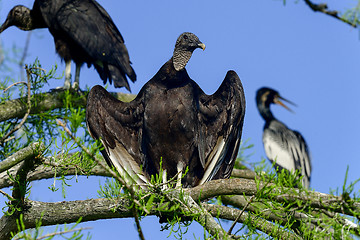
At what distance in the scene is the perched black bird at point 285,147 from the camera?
28.7 feet

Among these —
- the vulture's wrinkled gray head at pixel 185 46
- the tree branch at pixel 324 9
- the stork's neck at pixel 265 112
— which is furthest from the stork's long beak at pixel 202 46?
the stork's neck at pixel 265 112

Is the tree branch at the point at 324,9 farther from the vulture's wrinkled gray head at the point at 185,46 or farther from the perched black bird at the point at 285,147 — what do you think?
the perched black bird at the point at 285,147

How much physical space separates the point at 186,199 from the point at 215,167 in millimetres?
1045

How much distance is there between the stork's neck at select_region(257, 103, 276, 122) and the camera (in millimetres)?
9914

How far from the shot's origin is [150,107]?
3938mm

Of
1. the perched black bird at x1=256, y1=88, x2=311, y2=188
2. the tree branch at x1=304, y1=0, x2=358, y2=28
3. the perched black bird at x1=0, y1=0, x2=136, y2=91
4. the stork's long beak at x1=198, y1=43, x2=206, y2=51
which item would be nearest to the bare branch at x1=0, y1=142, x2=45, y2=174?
the stork's long beak at x1=198, y1=43, x2=206, y2=51

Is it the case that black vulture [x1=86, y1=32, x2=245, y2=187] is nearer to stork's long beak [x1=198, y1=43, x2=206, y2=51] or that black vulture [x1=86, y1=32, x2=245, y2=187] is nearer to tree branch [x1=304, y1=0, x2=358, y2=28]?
stork's long beak [x1=198, y1=43, x2=206, y2=51]

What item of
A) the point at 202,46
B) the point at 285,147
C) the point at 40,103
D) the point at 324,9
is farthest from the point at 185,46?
the point at 285,147

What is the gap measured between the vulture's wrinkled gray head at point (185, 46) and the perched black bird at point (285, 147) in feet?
14.6

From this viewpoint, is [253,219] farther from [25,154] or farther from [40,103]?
[40,103]

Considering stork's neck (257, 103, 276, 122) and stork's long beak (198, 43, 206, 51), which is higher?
stork's long beak (198, 43, 206, 51)

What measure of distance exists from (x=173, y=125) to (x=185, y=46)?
72 cm

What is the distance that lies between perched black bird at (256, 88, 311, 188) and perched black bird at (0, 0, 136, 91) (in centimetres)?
317

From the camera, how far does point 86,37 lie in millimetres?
6570
